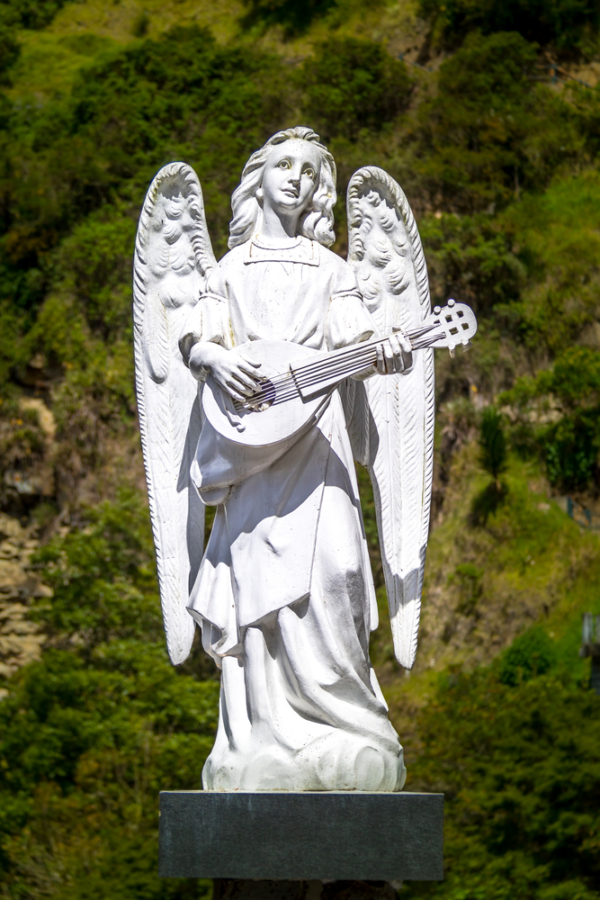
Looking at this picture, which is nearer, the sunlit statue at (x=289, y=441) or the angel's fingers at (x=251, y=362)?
the sunlit statue at (x=289, y=441)

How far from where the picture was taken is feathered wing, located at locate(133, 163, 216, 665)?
5.71m

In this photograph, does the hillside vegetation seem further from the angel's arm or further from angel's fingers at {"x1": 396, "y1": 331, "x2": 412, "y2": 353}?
angel's fingers at {"x1": 396, "y1": 331, "x2": 412, "y2": 353}

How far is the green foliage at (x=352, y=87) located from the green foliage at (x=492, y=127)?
0.89 metres

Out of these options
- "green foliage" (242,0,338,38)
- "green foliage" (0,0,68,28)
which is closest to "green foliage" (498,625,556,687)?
"green foliage" (242,0,338,38)

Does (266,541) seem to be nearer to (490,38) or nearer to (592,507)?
(592,507)

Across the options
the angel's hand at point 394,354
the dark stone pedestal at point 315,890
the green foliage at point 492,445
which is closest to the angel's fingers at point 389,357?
the angel's hand at point 394,354

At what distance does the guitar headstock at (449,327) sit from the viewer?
5.07 meters

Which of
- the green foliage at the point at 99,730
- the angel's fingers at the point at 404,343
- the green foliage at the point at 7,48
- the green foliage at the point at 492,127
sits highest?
the green foliage at the point at 7,48

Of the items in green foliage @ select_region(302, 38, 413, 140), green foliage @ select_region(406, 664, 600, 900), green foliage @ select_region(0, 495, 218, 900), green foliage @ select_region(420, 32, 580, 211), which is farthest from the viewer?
green foliage @ select_region(302, 38, 413, 140)

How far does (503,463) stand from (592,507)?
2.06m

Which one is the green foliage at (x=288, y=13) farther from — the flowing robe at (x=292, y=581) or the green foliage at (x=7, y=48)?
the flowing robe at (x=292, y=581)

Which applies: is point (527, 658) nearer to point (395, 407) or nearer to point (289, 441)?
point (395, 407)

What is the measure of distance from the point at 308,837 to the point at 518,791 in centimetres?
883

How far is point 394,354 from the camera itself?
197 inches
